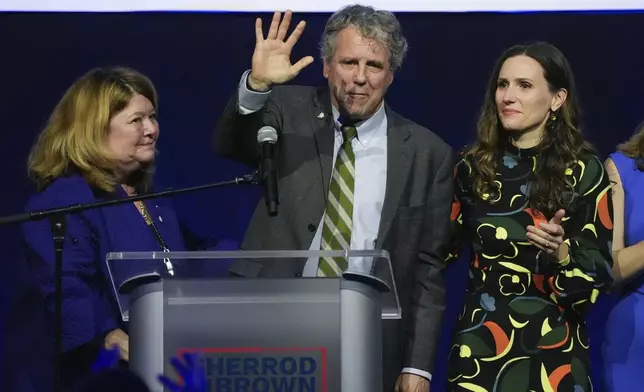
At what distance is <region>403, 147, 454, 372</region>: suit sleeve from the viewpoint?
348 centimetres

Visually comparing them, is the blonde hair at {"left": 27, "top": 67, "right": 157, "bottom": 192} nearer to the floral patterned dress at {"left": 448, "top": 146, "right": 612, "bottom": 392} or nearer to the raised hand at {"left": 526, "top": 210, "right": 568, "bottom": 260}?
the floral patterned dress at {"left": 448, "top": 146, "right": 612, "bottom": 392}

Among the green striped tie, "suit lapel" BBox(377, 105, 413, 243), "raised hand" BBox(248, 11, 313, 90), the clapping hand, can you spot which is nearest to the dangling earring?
"suit lapel" BBox(377, 105, 413, 243)

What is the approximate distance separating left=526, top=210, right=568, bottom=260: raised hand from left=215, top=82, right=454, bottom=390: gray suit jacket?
1.48 feet

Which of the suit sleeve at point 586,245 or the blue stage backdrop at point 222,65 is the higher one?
the blue stage backdrop at point 222,65

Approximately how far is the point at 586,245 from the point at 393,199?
54cm

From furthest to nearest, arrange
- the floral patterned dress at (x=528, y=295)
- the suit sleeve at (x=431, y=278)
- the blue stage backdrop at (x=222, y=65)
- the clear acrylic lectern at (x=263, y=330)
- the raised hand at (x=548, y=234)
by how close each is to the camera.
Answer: the blue stage backdrop at (x=222, y=65), the suit sleeve at (x=431, y=278), the floral patterned dress at (x=528, y=295), the raised hand at (x=548, y=234), the clear acrylic lectern at (x=263, y=330)

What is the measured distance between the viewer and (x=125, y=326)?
3414mm

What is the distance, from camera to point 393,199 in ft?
11.6

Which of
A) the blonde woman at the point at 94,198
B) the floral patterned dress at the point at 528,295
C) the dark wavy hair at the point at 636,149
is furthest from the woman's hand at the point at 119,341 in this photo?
the dark wavy hair at the point at 636,149

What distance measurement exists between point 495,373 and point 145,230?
3.42ft

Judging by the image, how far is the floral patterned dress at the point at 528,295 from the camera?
11.1 feet

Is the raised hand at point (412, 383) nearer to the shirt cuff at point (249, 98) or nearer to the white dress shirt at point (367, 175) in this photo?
the white dress shirt at point (367, 175)

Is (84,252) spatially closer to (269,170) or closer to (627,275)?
(269,170)

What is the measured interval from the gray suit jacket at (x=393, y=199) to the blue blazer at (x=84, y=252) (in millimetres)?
306
